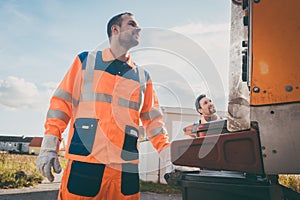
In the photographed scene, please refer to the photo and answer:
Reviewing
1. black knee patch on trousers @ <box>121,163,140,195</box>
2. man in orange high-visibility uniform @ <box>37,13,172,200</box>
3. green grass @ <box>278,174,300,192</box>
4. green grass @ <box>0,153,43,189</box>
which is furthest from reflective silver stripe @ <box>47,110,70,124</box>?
green grass @ <box>0,153,43,189</box>

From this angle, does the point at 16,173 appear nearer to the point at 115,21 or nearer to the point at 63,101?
the point at 63,101

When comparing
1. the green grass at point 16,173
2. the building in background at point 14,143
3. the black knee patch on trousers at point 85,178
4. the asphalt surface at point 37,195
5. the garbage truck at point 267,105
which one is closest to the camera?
the garbage truck at point 267,105

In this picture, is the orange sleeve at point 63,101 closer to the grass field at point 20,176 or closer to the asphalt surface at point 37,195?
the asphalt surface at point 37,195

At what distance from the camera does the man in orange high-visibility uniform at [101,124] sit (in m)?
1.95

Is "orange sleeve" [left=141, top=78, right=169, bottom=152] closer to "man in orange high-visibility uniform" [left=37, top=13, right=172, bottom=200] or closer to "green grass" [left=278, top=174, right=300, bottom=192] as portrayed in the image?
"man in orange high-visibility uniform" [left=37, top=13, right=172, bottom=200]

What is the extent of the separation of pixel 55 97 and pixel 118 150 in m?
0.66

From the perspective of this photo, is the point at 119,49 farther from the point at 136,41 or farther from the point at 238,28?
the point at 238,28

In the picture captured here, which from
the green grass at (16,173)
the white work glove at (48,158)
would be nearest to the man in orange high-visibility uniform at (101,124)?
the white work glove at (48,158)

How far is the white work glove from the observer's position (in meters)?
2.01

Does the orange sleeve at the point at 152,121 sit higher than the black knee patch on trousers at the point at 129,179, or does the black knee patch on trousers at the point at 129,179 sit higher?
the orange sleeve at the point at 152,121

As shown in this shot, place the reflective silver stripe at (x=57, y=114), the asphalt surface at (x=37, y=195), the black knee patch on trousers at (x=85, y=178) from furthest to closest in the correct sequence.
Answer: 1. the asphalt surface at (x=37, y=195)
2. the reflective silver stripe at (x=57, y=114)
3. the black knee patch on trousers at (x=85, y=178)

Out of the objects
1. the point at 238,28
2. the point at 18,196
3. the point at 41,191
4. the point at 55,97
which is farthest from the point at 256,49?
the point at 41,191

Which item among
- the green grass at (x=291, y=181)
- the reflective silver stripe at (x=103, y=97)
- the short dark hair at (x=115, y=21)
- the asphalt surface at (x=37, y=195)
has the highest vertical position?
the short dark hair at (x=115, y=21)

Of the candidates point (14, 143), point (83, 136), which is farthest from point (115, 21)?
point (14, 143)
